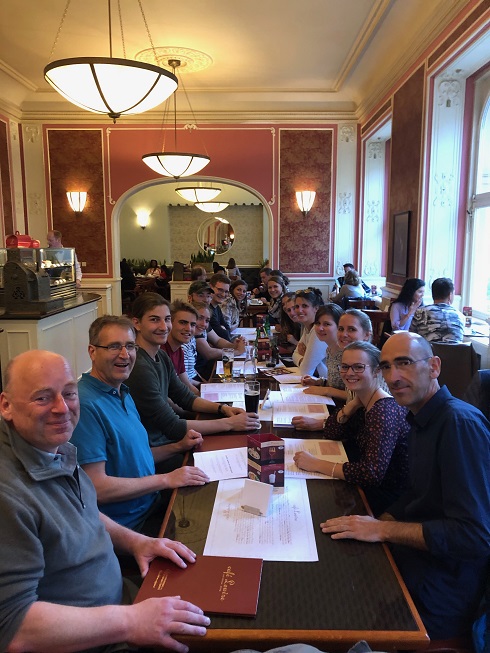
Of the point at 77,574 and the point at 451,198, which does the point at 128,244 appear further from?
the point at 77,574

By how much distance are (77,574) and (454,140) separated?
5122 mm

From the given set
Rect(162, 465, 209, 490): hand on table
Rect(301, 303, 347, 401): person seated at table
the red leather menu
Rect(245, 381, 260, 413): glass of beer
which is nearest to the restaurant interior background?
Rect(301, 303, 347, 401): person seated at table

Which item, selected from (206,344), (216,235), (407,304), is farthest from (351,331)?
(216,235)

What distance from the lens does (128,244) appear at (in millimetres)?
14742

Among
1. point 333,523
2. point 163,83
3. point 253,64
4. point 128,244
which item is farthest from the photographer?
point 128,244

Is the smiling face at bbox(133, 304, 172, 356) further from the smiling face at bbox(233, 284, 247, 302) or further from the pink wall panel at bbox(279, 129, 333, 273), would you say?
the pink wall panel at bbox(279, 129, 333, 273)

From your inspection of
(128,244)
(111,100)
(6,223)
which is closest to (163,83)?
(111,100)

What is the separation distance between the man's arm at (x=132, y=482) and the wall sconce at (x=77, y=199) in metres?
7.22

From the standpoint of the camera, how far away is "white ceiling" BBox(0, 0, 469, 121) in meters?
5.07

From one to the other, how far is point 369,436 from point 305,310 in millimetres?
2106

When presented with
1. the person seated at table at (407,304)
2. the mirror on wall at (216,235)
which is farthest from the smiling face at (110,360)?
the mirror on wall at (216,235)

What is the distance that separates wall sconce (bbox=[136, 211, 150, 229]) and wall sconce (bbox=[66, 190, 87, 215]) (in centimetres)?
624

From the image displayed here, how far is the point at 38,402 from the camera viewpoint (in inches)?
49.6

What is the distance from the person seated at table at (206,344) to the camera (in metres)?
4.05
